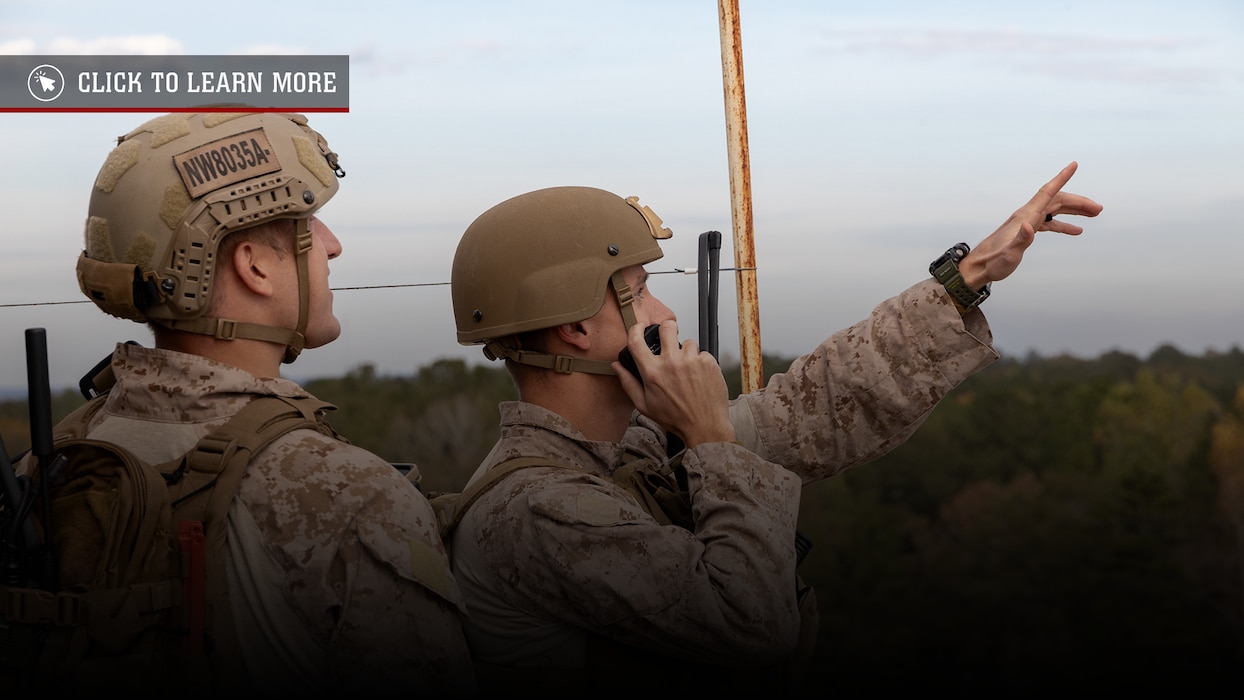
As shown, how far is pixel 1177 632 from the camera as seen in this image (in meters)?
68.5

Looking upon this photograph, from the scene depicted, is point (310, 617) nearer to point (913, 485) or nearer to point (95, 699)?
point (95, 699)

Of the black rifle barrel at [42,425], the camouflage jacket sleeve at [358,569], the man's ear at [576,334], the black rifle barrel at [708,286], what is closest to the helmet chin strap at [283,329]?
the black rifle barrel at [42,425]

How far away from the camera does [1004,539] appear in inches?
3081

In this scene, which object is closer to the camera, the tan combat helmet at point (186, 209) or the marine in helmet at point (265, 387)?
the marine in helmet at point (265, 387)

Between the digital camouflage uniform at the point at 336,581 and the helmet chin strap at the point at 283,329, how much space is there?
0.39m

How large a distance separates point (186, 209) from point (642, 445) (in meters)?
1.88

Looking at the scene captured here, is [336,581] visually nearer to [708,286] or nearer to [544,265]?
[544,265]

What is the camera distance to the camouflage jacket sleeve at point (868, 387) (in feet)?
15.0

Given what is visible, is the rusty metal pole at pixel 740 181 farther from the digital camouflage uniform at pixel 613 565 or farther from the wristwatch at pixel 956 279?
the digital camouflage uniform at pixel 613 565

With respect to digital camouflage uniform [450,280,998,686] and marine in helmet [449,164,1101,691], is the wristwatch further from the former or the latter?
digital camouflage uniform [450,280,998,686]

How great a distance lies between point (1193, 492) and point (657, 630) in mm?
89170

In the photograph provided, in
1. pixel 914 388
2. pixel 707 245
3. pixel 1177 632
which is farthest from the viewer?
pixel 1177 632

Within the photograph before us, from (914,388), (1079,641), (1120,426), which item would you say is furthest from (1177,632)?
(914,388)

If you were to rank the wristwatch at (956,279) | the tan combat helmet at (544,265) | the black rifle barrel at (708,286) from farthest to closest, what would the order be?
1. the black rifle barrel at (708,286)
2. the wristwatch at (956,279)
3. the tan combat helmet at (544,265)
